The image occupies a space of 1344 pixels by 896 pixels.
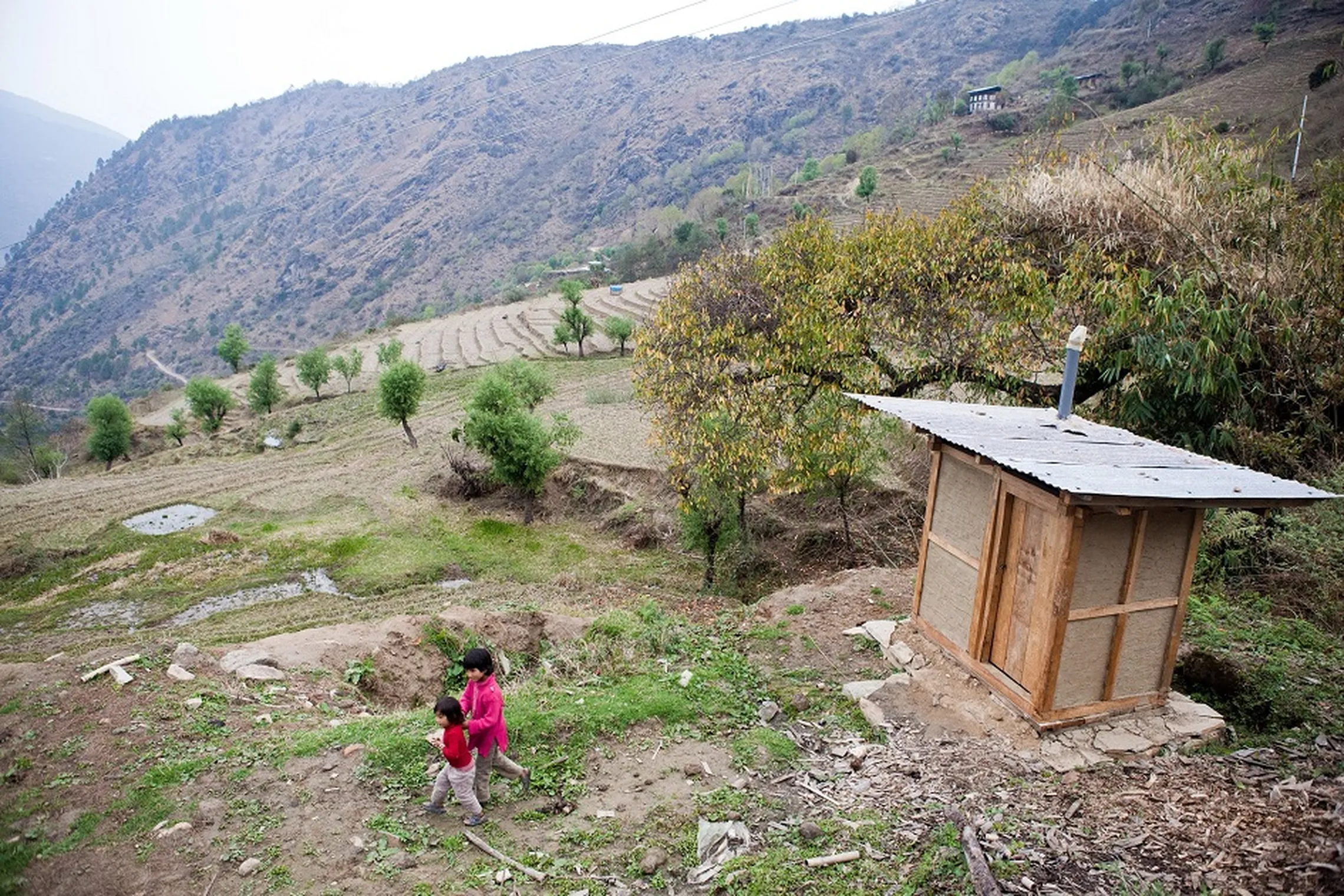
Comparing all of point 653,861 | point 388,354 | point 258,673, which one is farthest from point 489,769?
A: point 388,354

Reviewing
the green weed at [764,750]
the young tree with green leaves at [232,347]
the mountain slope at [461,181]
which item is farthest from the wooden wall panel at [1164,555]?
the mountain slope at [461,181]

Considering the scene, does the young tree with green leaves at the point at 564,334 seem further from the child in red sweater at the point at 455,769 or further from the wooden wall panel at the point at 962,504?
the child in red sweater at the point at 455,769

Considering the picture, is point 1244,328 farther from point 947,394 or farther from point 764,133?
point 764,133

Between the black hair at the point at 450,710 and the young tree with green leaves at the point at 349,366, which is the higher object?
the black hair at the point at 450,710

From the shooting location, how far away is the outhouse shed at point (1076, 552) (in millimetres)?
5945

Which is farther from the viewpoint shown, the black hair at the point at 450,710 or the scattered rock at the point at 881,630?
the scattered rock at the point at 881,630

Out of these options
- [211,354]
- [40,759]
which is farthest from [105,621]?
[211,354]

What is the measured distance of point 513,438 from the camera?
803 inches

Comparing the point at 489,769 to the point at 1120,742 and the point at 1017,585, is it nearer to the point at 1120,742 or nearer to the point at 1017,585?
the point at 1017,585

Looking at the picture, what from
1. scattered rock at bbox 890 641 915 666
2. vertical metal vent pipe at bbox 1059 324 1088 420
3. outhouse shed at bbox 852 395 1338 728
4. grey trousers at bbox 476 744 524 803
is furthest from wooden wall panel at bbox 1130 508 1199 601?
grey trousers at bbox 476 744 524 803

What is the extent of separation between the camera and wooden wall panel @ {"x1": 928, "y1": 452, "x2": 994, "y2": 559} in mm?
7180

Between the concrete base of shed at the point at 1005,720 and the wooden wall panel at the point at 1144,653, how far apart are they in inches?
8.6

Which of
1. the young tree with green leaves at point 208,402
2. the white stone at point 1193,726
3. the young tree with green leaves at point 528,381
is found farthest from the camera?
the young tree with green leaves at point 208,402

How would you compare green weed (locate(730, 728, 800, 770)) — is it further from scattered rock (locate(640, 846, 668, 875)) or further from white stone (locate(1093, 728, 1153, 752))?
white stone (locate(1093, 728, 1153, 752))
